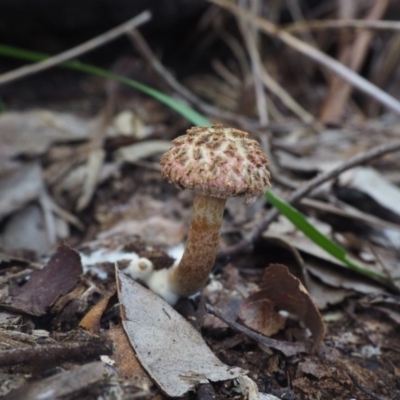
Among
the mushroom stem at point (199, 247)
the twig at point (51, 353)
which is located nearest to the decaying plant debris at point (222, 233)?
the twig at point (51, 353)

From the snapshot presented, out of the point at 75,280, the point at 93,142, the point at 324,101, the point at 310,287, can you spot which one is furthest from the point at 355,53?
the point at 75,280

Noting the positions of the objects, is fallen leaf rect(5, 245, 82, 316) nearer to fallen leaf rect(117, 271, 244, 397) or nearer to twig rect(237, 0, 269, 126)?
fallen leaf rect(117, 271, 244, 397)

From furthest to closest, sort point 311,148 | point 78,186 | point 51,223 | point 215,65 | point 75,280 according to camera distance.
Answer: point 215,65 → point 311,148 → point 78,186 → point 51,223 → point 75,280

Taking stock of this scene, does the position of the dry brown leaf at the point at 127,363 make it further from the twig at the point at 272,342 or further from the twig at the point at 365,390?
the twig at the point at 365,390

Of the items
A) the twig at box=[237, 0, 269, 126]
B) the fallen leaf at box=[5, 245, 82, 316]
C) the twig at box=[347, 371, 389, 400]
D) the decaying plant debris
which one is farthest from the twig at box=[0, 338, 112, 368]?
the twig at box=[237, 0, 269, 126]

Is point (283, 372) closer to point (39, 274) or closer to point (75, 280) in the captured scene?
point (75, 280)

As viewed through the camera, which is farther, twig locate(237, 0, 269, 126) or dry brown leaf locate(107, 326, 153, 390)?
twig locate(237, 0, 269, 126)
